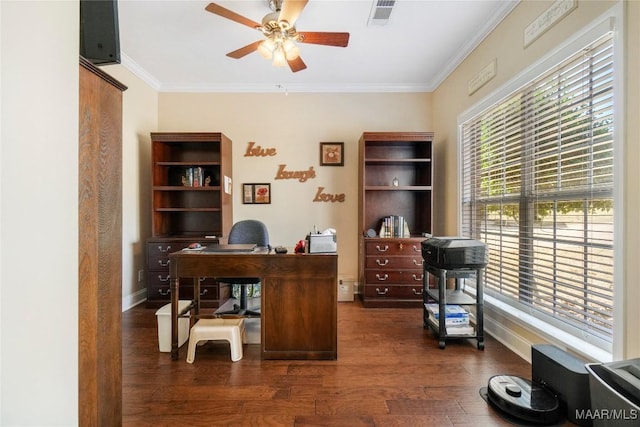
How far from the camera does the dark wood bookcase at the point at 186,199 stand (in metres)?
3.44

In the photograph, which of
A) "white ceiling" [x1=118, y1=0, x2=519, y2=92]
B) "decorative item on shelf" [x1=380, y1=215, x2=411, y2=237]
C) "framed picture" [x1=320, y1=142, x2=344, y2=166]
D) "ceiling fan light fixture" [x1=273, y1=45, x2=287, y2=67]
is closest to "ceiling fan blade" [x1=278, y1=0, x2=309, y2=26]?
"ceiling fan light fixture" [x1=273, y1=45, x2=287, y2=67]

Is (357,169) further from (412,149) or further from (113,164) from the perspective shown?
(113,164)

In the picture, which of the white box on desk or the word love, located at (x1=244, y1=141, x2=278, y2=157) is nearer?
the white box on desk

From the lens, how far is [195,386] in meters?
1.89

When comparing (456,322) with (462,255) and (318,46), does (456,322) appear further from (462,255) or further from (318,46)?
(318,46)

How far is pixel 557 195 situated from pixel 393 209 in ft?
6.75

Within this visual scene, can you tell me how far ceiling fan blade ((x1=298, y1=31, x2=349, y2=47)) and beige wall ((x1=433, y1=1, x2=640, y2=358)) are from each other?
1.41 meters

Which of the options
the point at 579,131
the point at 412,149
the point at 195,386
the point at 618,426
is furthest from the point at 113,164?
the point at 412,149

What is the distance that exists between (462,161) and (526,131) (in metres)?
1.01

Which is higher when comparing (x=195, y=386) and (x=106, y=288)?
(x=106, y=288)

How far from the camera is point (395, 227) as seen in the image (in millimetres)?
3699

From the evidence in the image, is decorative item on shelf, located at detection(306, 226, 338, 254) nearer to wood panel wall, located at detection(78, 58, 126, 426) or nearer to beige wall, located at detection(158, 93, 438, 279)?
wood panel wall, located at detection(78, 58, 126, 426)

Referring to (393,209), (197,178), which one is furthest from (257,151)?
(393,209)

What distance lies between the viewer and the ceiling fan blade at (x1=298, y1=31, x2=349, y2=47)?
88.7 inches
